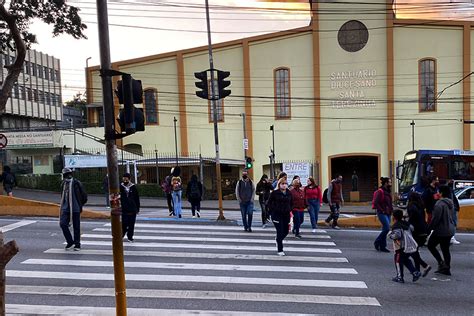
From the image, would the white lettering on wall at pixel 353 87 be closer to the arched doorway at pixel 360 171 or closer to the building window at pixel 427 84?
the building window at pixel 427 84

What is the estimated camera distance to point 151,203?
2552 cm

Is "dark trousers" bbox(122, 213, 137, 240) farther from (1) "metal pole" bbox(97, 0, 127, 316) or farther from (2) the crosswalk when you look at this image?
(1) "metal pole" bbox(97, 0, 127, 316)

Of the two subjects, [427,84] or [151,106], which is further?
[151,106]

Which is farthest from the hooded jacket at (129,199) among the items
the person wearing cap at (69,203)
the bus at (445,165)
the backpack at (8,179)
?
the bus at (445,165)

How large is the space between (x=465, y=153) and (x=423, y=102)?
9.89 metres

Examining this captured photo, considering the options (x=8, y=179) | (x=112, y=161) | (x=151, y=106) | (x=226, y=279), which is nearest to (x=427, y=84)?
(x=151, y=106)

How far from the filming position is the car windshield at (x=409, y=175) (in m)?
23.1

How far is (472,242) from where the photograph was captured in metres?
11.6

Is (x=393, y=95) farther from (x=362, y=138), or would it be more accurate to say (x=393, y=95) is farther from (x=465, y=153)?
(x=465, y=153)

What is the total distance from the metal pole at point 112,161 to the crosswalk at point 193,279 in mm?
1322

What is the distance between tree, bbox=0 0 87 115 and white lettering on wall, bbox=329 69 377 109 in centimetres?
2259

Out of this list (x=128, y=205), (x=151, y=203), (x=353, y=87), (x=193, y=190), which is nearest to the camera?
(x=128, y=205)

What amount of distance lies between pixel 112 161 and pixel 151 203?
21357 millimetres

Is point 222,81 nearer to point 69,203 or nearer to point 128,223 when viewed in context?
point 128,223
